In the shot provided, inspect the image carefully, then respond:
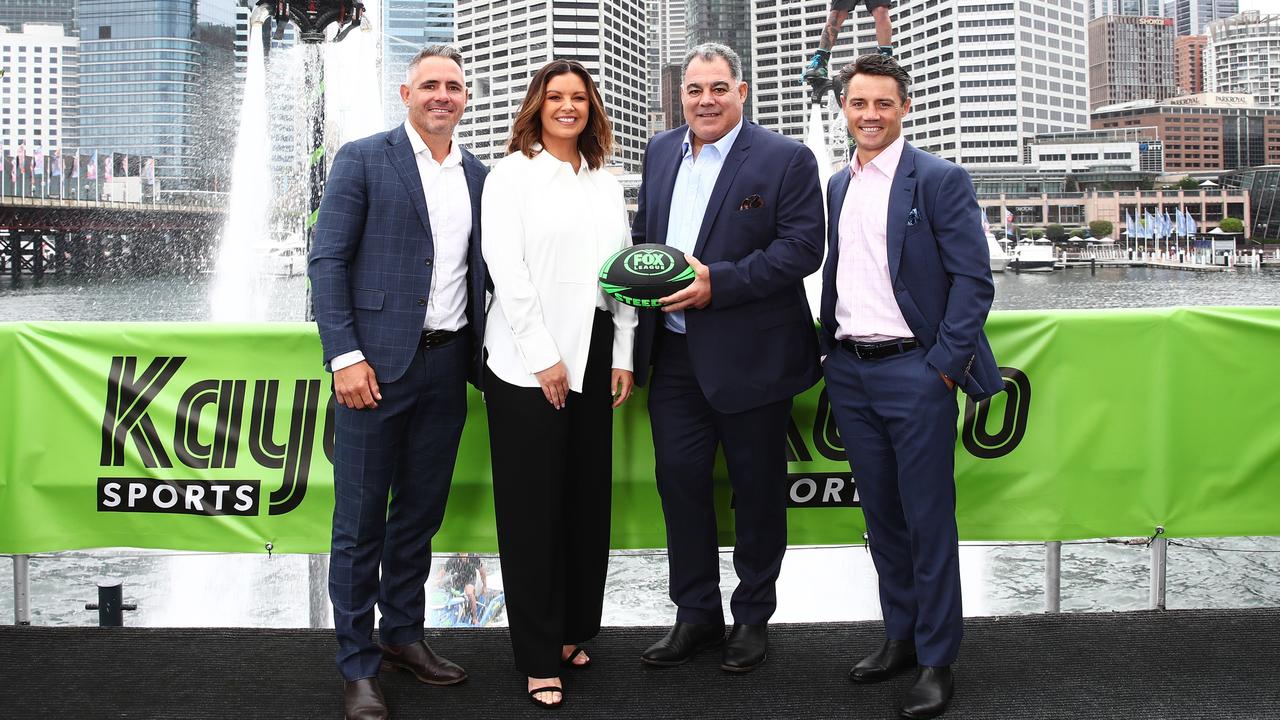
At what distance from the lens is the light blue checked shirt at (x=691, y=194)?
261cm

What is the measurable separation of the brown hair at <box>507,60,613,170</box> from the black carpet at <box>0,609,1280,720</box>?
1.37 metres

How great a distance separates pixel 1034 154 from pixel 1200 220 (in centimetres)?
2319

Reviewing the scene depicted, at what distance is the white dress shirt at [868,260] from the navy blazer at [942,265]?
0.04 meters

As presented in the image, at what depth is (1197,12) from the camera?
556ft

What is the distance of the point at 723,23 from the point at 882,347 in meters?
61.0

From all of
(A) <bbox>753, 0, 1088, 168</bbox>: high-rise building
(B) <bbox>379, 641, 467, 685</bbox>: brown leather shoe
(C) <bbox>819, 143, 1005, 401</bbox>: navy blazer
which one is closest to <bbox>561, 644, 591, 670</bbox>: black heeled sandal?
(B) <bbox>379, 641, 467, 685</bbox>: brown leather shoe

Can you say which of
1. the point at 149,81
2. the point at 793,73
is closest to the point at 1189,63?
the point at 793,73

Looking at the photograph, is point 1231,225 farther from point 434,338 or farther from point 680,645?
point 434,338

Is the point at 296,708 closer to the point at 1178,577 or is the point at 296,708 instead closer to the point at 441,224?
the point at 441,224

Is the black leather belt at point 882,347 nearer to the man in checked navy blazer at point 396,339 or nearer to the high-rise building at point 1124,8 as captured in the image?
the man in checked navy blazer at point 396,339

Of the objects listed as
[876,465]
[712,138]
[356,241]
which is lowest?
[876,465]

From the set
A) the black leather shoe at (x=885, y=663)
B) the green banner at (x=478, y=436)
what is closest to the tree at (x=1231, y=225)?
the green banner at (x=478, y=436)

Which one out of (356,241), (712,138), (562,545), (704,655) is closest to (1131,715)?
(704,655)

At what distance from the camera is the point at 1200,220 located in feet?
276
